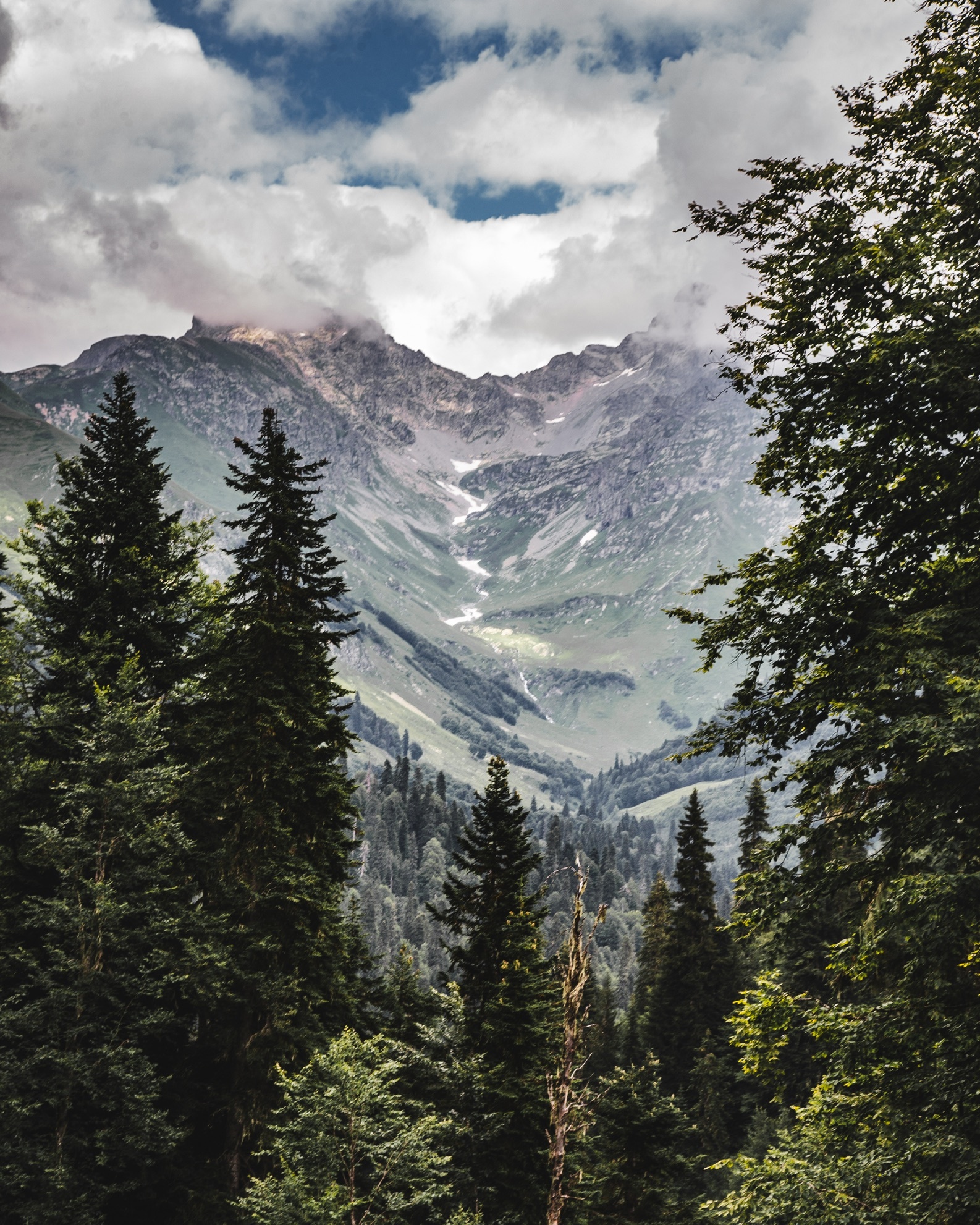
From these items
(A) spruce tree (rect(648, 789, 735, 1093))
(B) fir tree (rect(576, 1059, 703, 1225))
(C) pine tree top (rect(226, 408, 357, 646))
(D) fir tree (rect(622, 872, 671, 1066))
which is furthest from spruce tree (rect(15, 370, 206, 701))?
(D) fir tree (rect(622, 872, 671, 1066))

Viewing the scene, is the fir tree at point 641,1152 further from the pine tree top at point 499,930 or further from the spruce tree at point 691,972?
the spruce tree at point 691,972

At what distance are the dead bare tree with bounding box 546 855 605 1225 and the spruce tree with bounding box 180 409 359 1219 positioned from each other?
1266 centimetres

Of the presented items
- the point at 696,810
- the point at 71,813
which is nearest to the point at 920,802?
the point at 71,813

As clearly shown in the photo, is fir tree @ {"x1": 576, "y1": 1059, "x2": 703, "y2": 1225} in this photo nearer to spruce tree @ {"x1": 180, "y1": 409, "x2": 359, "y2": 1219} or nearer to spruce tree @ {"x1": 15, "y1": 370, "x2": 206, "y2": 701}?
spruce tree @ {"x1": 180, "y1": 409, "x2": 359, "y2": 1219}

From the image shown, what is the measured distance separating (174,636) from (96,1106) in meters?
12.1

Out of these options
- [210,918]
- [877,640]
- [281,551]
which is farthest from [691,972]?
[877,640]

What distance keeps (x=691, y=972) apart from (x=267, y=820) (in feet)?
125

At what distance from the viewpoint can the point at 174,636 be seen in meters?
25.5

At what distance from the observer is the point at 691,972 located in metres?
51.8

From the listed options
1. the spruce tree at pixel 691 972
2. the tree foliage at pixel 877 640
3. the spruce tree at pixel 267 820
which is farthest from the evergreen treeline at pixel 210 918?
the spruce tree at pixel 691 972

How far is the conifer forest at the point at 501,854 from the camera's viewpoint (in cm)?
1035

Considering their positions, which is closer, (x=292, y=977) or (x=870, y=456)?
(x=870, y=456)

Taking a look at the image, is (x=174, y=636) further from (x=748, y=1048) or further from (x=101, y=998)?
(x=748, y=1048)

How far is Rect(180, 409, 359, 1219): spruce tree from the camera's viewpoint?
21391 mm
